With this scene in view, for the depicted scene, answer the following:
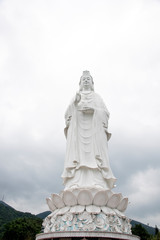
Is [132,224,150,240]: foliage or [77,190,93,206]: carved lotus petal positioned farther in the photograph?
[132,224,150,240]: foliage

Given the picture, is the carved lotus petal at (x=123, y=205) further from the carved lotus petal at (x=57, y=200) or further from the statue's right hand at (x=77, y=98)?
the statue's right hand at (x=77, y=98)

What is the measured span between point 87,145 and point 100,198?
7.58ft

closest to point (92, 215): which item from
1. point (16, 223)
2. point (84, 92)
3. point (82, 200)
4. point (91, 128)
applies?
point (82, 200)

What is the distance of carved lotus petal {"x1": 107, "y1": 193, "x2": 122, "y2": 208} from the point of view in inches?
301

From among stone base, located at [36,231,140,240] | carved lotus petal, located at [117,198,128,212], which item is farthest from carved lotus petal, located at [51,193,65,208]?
carved lotus petal, located at [117,198,128,212]

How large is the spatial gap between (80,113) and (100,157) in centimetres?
191

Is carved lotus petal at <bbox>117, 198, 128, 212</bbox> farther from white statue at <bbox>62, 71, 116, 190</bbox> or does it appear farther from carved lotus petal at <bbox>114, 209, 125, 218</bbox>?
white statue at <bbox>62, 71, 116, 190</bbox>

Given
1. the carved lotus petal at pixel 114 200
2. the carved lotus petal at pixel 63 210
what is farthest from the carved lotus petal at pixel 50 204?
the carved lotus petal at pixel 114 200

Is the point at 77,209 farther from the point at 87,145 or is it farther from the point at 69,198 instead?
the point at 87,145

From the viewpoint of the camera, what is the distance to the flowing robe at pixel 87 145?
862 cm

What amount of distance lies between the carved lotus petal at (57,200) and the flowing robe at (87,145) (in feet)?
2.25

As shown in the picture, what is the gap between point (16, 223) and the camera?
2005cm

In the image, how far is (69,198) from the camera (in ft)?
24.9

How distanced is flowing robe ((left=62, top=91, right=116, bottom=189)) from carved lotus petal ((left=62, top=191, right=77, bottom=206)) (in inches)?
26.6
